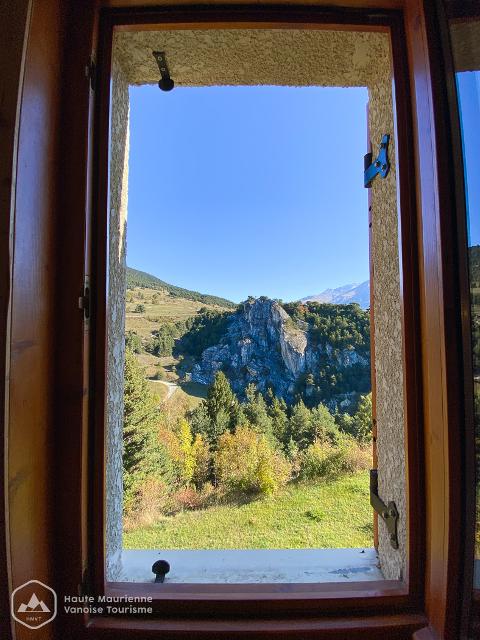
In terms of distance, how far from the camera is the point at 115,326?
0.88 metres

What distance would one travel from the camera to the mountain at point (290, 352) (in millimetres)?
5633

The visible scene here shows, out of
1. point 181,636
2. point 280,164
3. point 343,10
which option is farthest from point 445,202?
point 280,164

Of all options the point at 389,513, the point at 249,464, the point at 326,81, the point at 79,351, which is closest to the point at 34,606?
the point at 79,351

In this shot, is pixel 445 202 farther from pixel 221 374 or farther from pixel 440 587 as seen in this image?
pixel 221 374

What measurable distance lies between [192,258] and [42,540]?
16606mm

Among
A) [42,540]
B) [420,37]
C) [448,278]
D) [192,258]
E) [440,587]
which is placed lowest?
[440,587]

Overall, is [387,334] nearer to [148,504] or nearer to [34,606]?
[34,606]

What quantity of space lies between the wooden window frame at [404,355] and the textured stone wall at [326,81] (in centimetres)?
8

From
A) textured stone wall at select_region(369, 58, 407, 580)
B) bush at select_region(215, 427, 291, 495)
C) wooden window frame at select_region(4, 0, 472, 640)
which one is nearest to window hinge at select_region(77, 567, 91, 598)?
wooden window frame at select_region(4, 0, 472, 640)

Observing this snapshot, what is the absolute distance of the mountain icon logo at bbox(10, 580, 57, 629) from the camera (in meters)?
0.53

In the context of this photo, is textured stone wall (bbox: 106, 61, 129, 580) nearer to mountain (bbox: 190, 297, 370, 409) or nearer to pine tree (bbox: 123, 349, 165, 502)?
mountain (bbox: 190, 297, 370, 409)

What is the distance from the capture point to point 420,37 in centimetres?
65

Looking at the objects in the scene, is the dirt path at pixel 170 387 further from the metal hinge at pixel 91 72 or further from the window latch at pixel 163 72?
the metal hinge at pixel 91 72

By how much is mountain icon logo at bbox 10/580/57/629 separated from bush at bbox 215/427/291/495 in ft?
28.2
